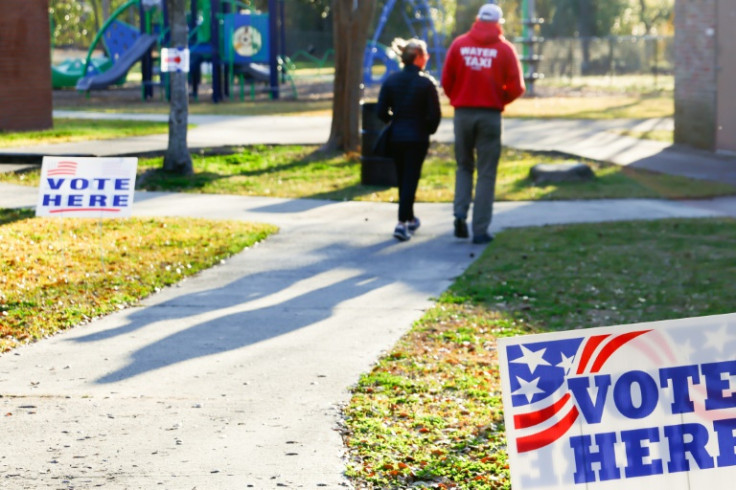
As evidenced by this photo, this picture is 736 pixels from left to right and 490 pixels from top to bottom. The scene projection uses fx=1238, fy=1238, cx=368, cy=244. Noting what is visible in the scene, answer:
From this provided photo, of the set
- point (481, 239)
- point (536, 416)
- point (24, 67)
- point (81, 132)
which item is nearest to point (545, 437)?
point (536, 416)

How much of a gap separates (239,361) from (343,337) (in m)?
0.85

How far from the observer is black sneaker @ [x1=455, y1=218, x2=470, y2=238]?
11.2 m

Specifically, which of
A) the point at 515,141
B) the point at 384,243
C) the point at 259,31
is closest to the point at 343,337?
the point at 384,243

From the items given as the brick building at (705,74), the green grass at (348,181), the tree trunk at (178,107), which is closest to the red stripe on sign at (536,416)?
the green grass at (348,181)

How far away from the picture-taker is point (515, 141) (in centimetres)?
2081

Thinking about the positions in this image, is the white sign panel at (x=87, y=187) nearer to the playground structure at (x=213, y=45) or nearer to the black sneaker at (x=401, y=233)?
the black sneaker at (x=401, y=233)

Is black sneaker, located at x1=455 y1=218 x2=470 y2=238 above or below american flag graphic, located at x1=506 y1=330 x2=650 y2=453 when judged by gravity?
below

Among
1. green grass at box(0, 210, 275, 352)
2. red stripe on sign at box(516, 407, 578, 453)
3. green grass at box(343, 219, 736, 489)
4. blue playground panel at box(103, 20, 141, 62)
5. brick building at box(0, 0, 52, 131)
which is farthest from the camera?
blue playground panel at box(103, 20, 141, 62)

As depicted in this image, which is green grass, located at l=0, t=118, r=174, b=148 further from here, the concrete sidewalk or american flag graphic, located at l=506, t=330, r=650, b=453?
american flag graphic, located at l=506, t=330, r=650, b=453

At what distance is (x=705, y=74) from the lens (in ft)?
62.8

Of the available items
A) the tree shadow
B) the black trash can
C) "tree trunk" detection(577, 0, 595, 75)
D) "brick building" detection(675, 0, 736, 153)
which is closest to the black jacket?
the tree shadow

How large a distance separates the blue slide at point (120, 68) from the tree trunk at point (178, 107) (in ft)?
60.9

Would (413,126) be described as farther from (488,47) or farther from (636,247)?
(636,247)

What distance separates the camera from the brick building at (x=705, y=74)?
18578 millimetres
